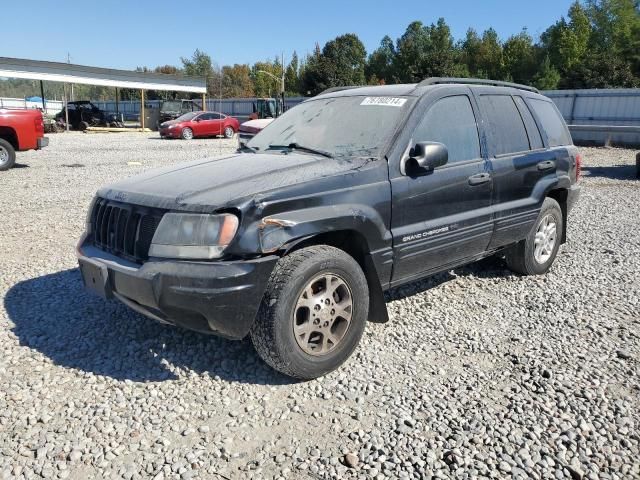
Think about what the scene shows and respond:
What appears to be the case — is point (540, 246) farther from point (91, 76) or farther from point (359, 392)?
point (91, 76)

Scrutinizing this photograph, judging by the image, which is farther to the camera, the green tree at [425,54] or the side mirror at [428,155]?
the green tree at [425,54]

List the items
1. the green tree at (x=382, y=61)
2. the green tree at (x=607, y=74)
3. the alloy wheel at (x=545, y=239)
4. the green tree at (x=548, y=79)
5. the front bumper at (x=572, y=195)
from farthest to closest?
the green tree at (x=382, y=61), the green tree at (x=548, y=79), the green tree at (x=607, y=74), the front bumper at (x=572, y=195), the alloy wheel at (x=545, y=239)

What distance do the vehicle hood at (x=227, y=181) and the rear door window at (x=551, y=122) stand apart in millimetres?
2566

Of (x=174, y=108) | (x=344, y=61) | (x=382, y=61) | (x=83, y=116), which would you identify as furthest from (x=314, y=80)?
(x=83, y=116)

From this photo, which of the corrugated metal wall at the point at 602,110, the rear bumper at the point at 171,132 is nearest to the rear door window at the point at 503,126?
the corrugated metal wall at the point at 602,110

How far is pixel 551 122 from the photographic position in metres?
5.30

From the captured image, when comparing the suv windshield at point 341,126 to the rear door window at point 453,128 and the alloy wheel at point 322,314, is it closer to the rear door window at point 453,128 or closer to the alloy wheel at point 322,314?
the rear door window at point 453,128

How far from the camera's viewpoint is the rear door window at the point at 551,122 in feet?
16.8

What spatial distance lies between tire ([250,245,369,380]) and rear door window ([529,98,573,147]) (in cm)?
296

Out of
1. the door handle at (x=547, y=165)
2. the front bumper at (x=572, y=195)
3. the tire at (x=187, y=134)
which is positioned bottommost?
the front bumper at (x=572, y=195)

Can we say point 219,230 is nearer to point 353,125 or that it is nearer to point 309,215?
point 309,215

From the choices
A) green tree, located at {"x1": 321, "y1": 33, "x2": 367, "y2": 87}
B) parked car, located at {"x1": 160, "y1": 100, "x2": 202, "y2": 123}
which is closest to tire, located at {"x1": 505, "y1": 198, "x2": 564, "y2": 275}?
parked car, located at {"x1": 160, "y1": 100, "x2": 202, "y2": 123}

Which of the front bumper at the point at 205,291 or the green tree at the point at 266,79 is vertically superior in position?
the green tree at the point at 266,79

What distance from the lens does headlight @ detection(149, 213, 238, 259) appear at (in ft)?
9.39
